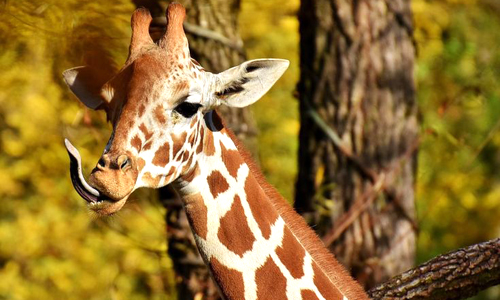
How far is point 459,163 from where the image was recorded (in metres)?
12.0

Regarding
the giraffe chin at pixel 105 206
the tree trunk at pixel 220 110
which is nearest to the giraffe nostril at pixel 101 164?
the giraffe chin at pixel 105 206

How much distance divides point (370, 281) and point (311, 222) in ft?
1.59

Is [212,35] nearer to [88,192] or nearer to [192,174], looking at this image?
[192,174]

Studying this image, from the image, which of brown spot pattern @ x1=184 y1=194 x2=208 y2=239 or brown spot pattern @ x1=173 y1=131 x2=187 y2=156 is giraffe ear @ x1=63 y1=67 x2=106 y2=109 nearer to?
brown spot pattern @ x1=173 y1=131 x2=187 y2=156

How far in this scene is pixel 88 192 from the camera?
3105mm

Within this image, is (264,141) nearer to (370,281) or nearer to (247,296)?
(370,281)

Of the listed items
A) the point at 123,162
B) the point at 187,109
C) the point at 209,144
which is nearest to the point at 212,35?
the point at 209,144

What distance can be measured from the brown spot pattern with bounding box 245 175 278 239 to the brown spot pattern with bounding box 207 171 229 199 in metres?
0.09

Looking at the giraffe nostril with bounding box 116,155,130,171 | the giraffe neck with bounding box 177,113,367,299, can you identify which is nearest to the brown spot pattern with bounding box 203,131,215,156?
the giraffe neck with bounding box 177,113,367,299

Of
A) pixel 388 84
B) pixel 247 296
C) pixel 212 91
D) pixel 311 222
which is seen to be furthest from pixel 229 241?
pixel 388 84

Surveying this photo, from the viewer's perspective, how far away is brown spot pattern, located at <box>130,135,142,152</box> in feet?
10.6

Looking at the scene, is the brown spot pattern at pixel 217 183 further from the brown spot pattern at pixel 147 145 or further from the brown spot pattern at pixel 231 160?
the brown spot pattern at pixel 147 145

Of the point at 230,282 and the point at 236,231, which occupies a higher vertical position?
the point at 236,231

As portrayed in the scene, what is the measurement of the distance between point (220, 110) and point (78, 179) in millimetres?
2252
